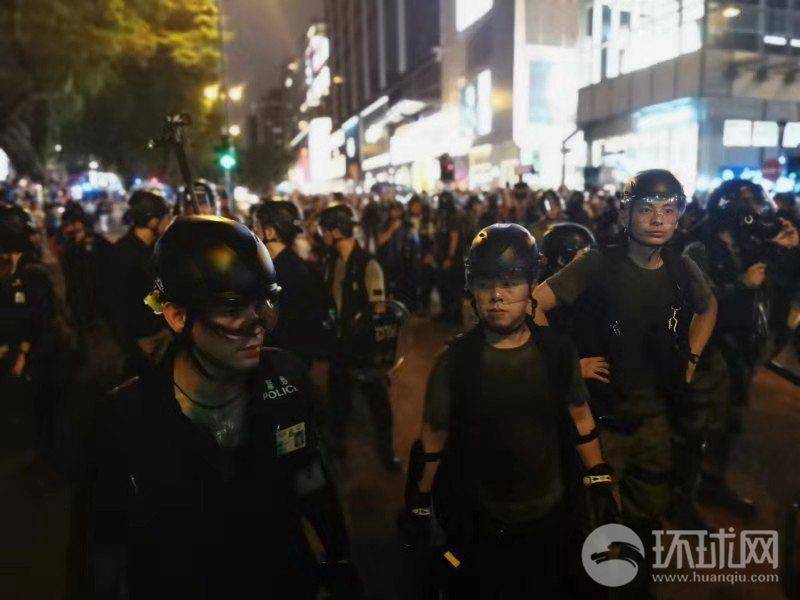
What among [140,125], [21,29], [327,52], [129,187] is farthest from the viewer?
[327,52]

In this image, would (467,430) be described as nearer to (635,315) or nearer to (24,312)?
(635,315)

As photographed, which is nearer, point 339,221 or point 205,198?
point 339,221

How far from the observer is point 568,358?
252 cm

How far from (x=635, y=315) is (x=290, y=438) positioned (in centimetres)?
193

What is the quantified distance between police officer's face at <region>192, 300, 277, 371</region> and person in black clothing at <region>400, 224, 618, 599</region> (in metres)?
0.86

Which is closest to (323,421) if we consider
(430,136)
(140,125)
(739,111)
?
(739,111)

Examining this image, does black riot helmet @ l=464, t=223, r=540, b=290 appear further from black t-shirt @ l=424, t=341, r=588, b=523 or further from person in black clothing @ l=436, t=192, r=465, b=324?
person in black clothing @ l=436, t=192, r=465, b=324

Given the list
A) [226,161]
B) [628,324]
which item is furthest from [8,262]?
[226,161]

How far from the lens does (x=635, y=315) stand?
3146 millimetres

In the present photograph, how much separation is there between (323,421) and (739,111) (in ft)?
82.9

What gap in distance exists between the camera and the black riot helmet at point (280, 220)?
4887mm

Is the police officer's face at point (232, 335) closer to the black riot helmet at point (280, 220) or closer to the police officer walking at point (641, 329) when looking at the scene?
→ the police officer walking at point (641, 329)

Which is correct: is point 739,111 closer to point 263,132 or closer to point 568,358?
point 568,358

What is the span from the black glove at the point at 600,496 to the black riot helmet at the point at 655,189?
1.37 metres
